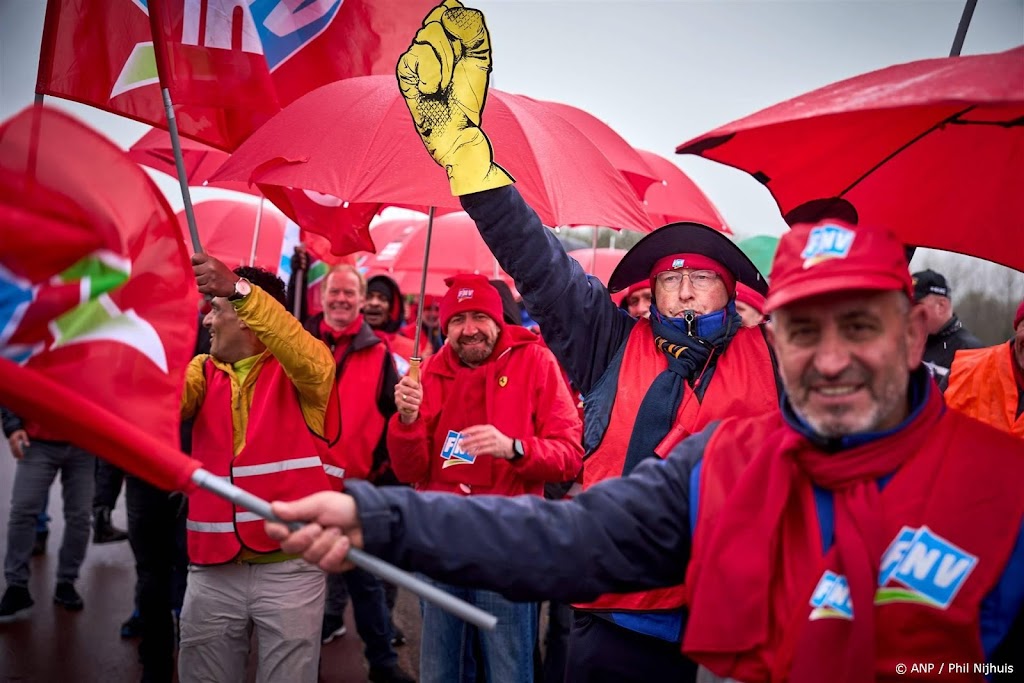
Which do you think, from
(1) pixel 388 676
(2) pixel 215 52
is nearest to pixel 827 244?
(2) pixel 215 52

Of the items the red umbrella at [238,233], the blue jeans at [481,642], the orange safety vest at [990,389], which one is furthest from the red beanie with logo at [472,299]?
the red umbrella at [238,233]

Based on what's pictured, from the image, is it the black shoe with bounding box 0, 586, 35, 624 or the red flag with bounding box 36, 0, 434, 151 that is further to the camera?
the black shoe with bounding box 0, 586, 35, 624

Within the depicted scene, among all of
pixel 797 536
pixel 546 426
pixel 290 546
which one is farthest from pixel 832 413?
pixel 546 426

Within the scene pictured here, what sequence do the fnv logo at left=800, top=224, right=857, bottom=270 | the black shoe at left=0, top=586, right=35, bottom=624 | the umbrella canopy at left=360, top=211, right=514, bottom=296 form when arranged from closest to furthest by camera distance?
the fnv logo at left=800, top=224, right=857, bottom=270
the black shoe at left=0, top=586, right=35, bottom=624
the umbrella canopy at left=360, top=211, right=514, bottom=296

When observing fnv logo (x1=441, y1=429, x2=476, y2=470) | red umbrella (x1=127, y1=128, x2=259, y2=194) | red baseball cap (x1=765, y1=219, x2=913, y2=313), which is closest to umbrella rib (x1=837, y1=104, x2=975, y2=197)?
red baseball cap (x1=765, y1=219, x2=913, y2=313)

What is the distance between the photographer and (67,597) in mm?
5973

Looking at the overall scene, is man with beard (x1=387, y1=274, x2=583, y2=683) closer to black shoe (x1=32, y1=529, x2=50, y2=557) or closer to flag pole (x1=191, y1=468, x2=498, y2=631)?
flag pole (x1=191, y1=468, x2=498, y2=631)

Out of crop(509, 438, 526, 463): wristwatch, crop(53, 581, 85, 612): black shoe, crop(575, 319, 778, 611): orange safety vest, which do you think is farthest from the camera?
crop(53, 581, 85, 612): black shoe

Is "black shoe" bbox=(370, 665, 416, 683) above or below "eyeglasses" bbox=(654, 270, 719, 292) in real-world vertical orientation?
below

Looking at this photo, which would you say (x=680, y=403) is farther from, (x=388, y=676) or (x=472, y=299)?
(x=388, y=676)

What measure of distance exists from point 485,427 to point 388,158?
1.19 meters

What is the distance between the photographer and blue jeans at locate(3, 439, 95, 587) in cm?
577

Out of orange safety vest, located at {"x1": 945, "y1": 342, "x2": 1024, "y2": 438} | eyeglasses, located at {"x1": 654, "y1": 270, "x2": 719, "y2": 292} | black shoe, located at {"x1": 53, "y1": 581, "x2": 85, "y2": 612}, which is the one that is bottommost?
black shoe, located at {"x1": 53, "y1": 581, "x2": 85, "y2": 612}

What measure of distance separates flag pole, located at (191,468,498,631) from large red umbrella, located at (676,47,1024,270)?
1.19 m
